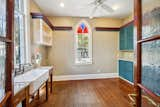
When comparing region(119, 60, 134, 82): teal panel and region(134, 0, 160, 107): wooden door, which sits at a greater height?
region(134, 0, 160, 107): wooden door

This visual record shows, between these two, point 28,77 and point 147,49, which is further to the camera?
point 28,77

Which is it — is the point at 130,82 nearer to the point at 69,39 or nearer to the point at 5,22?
the point at 69,39

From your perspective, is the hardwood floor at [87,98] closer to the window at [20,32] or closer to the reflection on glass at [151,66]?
the window at [20,32]

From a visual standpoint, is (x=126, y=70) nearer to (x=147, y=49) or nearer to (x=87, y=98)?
(x=87, y=98)

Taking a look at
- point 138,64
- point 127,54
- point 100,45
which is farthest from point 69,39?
point 138,64

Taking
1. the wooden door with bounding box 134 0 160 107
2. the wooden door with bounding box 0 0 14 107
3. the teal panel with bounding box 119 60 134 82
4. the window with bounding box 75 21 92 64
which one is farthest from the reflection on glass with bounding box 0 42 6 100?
the window with bounding box 75 21 92 64

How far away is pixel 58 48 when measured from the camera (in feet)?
20.0

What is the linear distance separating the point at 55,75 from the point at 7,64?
5.14 metres

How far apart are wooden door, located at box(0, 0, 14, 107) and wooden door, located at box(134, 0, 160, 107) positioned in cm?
100

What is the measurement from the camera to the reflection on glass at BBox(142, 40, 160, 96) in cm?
96

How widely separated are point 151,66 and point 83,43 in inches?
212

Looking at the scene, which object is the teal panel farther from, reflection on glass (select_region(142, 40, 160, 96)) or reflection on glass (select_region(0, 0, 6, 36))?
reflection on glass (select_region(0, 0, 6, 36))

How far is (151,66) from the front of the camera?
3.45 ft

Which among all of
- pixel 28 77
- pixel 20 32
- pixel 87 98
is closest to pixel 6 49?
pixel 28 77
